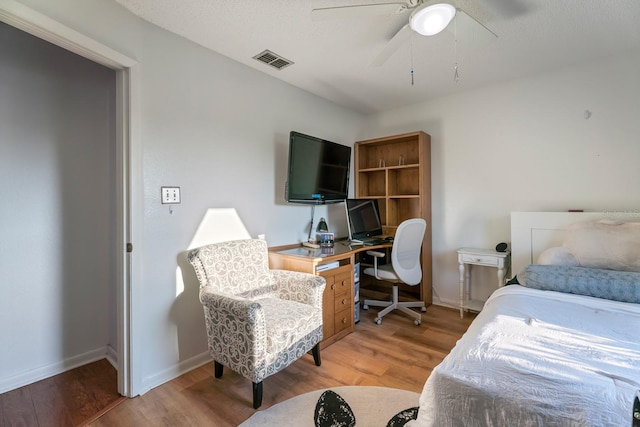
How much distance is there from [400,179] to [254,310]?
2.73m

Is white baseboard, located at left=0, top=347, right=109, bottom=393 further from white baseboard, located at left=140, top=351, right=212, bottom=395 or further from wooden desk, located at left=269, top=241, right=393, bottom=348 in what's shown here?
wooden desk, located at left=269, top=241, right=393, bottom=348

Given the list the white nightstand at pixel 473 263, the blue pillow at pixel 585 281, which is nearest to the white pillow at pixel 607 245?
the blue pillow at pixel 585 281

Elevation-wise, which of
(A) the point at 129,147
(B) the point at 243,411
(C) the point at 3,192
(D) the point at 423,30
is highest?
(D) the point at 423,30

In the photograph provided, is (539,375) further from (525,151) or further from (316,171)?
(525,151)

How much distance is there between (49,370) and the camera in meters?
2.01

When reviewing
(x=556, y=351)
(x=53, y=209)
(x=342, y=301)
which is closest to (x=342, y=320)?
(x=342, y=301)

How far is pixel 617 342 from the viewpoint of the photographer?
1196 mm

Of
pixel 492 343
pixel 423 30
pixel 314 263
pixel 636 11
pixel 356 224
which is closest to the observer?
pixel 492 343

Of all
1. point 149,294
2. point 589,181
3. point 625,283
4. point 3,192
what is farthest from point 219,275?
point 589,181

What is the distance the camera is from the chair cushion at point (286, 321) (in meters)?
1.71

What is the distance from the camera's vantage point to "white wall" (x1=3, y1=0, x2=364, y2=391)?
1.83 metres

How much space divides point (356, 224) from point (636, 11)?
256 centimetres

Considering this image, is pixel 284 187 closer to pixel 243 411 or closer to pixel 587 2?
pixel 243 411

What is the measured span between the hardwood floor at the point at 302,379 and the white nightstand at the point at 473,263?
385 millimetres
